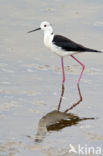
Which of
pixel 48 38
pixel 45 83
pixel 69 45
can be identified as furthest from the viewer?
pixel 48 38

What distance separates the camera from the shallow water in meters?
6.54

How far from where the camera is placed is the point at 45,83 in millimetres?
8430

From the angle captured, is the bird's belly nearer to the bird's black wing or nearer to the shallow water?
the bird's black wing

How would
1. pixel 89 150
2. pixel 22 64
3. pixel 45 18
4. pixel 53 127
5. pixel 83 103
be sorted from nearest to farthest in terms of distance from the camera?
1. pixel 89 150
2. pixel 53 127
3. pixel 83 103
4. pixel 22 64
5. pixel 45 18

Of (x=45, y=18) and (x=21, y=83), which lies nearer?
(x=21, y=83)

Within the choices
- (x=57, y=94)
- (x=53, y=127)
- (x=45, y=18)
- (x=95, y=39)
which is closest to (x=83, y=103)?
(x=57, y=94)

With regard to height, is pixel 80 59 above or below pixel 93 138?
below

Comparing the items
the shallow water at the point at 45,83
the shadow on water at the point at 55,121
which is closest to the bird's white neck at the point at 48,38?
the shallow water at the point at 45,83

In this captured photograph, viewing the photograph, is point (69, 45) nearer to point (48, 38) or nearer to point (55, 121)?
point (48, 38)

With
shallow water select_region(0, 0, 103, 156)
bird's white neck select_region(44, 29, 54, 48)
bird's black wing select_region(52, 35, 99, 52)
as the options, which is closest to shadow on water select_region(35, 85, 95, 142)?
shallow water select_region(0, 0, 103, 156)

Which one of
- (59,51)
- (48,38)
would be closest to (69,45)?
(59,51)

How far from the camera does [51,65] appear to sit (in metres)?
9.23

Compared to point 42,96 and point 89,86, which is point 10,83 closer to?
point 42,96

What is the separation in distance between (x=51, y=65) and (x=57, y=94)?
1.16 m
